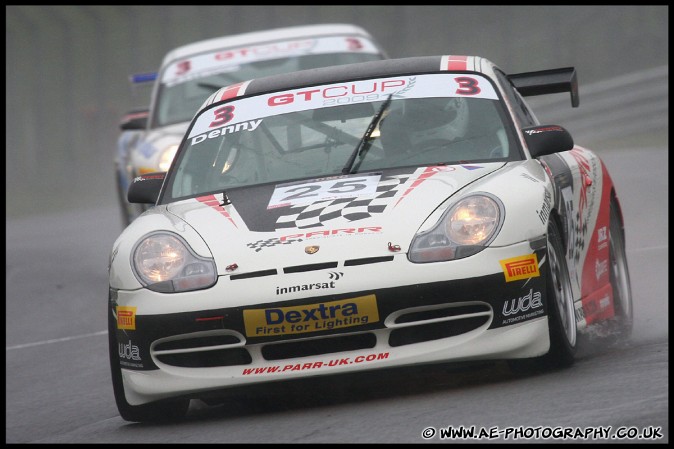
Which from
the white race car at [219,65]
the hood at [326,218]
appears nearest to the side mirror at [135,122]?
the white race car at [219,65]

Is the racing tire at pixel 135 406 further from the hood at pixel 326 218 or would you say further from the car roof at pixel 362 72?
the car roof at pixel 362 72

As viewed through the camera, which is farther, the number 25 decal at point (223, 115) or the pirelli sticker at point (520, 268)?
the number 25 decal at point (223, 115)

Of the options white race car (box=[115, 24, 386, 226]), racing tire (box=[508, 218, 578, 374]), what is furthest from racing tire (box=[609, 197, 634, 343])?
white race car (box=[115, 24, 386, 226])

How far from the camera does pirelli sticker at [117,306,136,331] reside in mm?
5910

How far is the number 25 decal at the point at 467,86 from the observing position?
7117 millimetres

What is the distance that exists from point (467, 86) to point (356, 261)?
5.69 feet

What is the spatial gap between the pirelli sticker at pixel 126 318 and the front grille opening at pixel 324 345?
529 mm

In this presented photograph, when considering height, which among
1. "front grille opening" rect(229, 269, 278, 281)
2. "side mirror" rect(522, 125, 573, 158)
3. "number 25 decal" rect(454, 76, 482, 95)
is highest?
"number 25 decal" rect(454, 76, 482, 95)

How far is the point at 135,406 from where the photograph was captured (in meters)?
6.01

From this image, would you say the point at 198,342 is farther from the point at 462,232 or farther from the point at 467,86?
the point at 467,86

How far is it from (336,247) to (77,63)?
20.1m

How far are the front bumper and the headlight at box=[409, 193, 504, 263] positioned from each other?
5cm

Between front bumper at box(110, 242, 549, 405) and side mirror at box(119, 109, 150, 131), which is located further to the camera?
side mirror at box(119, 109, 150, 131)

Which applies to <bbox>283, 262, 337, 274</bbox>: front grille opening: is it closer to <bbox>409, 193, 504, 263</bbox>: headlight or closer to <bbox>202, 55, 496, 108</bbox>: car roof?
<bbox>409, 193, 504, 263</bbox>: headlight
